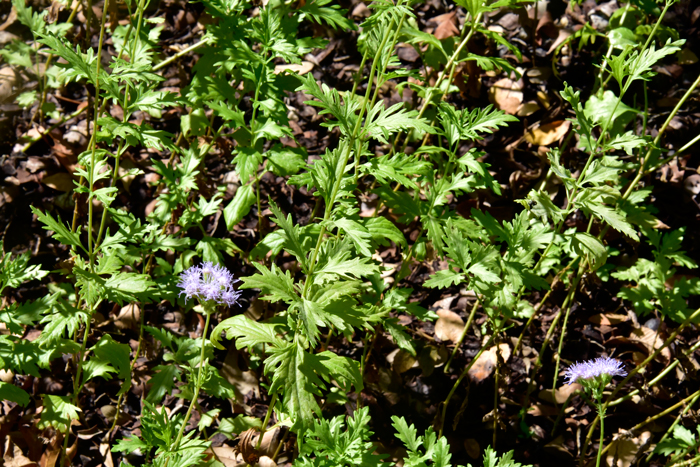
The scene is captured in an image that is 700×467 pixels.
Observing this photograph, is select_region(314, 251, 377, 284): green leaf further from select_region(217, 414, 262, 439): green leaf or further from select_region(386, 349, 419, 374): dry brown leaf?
select_region(386, 349, 419, 374): dry brown leaf

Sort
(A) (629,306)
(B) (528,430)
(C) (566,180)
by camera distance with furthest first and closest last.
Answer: (A) (629,306), (B) (528,430), (C) (566,180)

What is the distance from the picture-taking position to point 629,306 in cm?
305

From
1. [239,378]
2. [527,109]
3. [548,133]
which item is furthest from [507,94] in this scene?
[239,378]

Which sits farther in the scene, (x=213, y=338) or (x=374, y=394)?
(x=374, y=394)

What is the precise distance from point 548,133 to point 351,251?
1.75 meters

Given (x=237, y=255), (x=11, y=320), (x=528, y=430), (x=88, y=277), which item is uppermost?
(x=88, y=277)

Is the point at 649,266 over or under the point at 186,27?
under

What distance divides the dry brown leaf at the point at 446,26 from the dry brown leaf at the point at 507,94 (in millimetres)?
433

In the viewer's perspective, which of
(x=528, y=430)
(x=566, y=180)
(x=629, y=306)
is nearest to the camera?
(x=566, y=180)

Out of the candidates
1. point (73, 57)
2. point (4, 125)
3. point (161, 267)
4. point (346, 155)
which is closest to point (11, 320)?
point (161, 267)

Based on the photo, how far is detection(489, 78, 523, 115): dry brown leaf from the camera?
3529 mm

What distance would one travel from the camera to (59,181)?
342 cm

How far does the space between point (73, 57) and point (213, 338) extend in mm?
1076

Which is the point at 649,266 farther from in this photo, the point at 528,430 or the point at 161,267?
the point at 161,267
